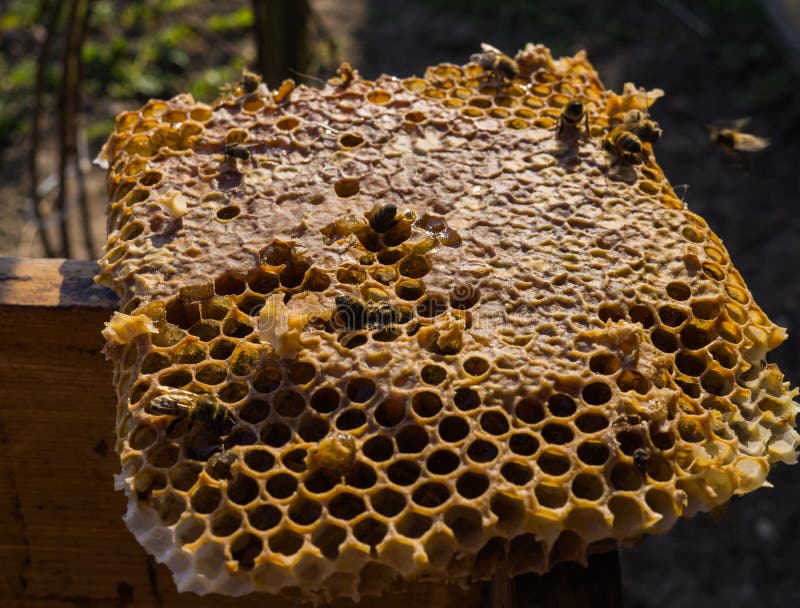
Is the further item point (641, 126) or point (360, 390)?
point (641, 126)

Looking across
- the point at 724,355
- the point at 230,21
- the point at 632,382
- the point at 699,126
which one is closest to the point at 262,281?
the point at 632,382

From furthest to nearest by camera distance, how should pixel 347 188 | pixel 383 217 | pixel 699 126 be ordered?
pixel 699 126 → pixel 347 188 → pixel 383 217

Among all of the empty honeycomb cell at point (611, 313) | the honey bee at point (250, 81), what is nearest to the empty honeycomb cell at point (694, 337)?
the empty honeycomb cell at point (611, 313)

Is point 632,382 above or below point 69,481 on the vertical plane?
above

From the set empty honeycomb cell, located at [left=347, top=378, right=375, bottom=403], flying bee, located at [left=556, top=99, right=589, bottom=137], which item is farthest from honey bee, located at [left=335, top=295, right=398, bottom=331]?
flying bee, located at [left=556, top=99, right=589, bottom=137]

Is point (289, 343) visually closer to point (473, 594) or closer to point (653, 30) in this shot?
point (473, 594)

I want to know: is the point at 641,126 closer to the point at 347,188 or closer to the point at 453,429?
the point at 347,188

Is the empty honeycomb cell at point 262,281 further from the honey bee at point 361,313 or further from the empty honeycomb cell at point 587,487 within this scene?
the empty honeycomb cell at point 587,487

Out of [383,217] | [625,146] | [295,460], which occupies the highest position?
[625,146]
